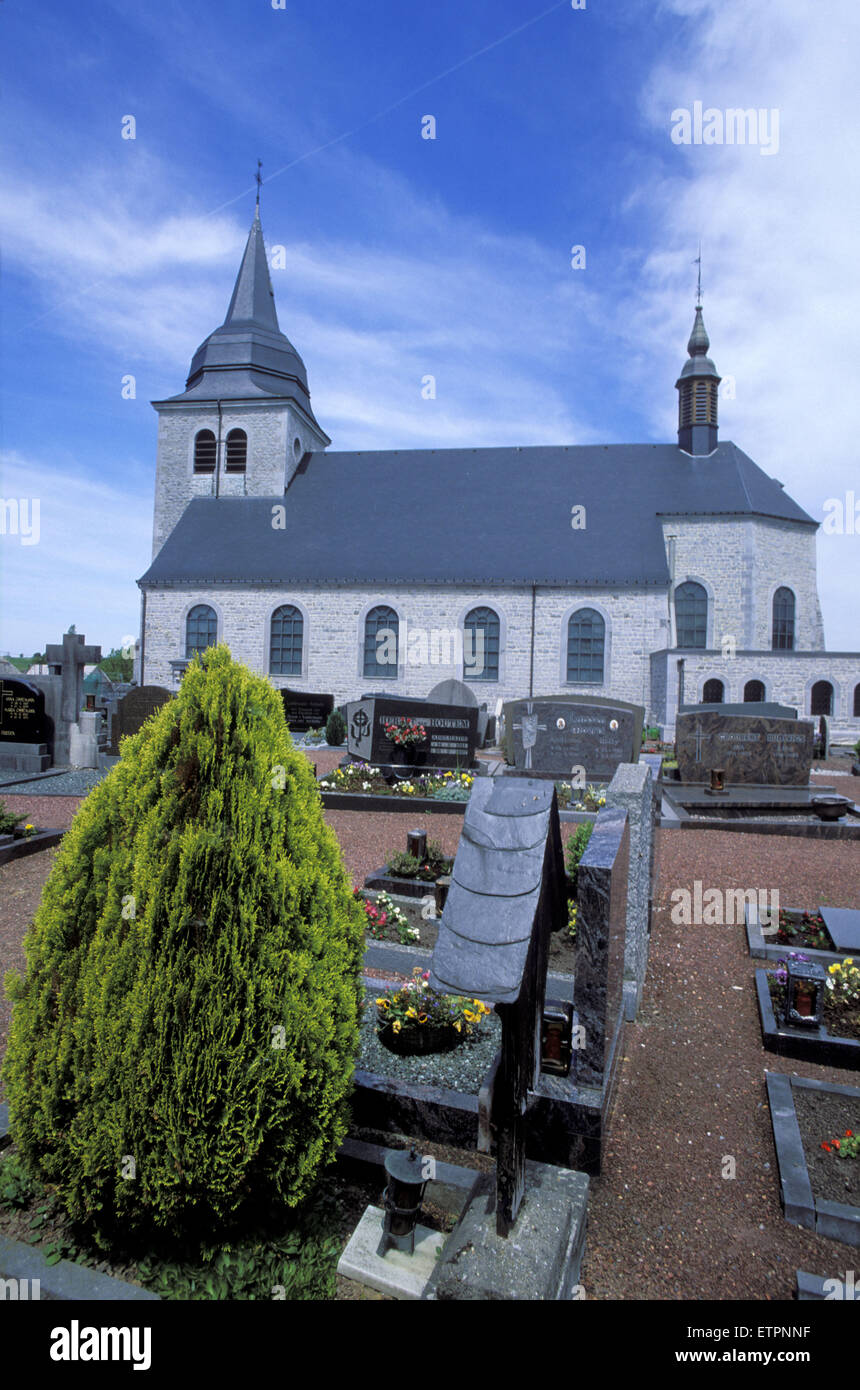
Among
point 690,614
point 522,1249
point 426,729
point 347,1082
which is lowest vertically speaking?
point 522,1249

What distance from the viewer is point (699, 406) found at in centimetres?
2720

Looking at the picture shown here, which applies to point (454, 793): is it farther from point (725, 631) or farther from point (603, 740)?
point (725, 631)

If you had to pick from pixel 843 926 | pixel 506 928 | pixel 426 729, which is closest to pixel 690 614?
pixel 426 729

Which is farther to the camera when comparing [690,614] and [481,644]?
[690,614]

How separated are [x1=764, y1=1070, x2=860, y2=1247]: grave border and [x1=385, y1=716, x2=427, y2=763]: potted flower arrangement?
9.45 meters

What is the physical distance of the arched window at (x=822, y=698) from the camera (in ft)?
75.0

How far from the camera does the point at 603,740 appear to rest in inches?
485

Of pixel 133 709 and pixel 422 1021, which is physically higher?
pixel 133 709

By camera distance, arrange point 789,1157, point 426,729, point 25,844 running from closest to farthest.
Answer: point 789,1157 → point 25,844 → point 426,729

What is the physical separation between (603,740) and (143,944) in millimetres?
10854

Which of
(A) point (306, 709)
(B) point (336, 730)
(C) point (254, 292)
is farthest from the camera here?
(C) point (254, 292)

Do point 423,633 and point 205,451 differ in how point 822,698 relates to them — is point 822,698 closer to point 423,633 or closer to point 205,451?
point 423,633

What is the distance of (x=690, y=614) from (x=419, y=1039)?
23786 mm
